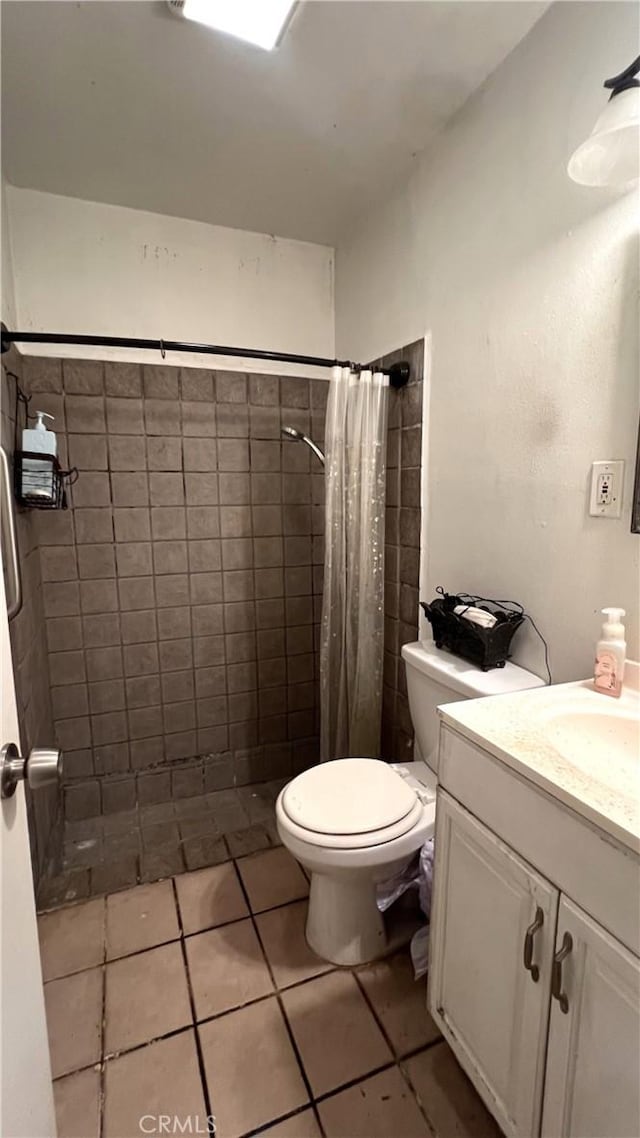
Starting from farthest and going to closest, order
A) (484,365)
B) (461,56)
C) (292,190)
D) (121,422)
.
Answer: (121,422) → (292,190) → (484,365) → (461,56)

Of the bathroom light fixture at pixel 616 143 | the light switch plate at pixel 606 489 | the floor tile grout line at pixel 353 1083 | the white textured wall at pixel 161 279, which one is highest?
the white textured wall at pixel 161 279

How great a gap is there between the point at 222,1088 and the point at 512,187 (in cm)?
218

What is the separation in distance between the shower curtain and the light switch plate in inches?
29.8

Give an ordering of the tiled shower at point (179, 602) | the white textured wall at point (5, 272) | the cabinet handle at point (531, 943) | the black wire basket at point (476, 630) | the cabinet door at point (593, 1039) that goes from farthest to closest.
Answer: the tiled shower at point (179, 602)
the white textured wall at point (5, 272)
the black wire basket at point (476, 630)
the cabinet handle at point (531, 943)
the cabinet door at point (593, 1039)

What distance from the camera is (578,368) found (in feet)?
3.56

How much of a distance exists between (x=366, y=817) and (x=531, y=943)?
492 millimetres

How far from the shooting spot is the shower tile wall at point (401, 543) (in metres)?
1.65

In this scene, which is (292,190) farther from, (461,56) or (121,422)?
(121,422)

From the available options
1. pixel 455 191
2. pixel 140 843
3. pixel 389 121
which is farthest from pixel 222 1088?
pixel 389 121

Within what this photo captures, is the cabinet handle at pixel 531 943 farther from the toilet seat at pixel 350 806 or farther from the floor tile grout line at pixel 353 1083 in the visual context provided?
the floor tile grout line at pixel 353 1083

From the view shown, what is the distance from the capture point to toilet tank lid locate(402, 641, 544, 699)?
1186mm

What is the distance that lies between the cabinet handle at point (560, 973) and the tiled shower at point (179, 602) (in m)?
1.06

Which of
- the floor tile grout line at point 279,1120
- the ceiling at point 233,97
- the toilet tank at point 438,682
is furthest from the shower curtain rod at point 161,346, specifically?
the floor tile grout line at point 279,1120

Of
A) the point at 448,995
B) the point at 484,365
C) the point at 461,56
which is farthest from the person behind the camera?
the point at 484,365
